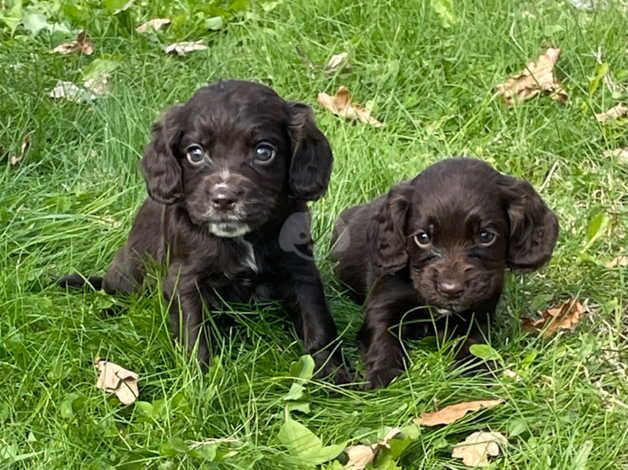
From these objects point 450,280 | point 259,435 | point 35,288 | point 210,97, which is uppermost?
point 210,97

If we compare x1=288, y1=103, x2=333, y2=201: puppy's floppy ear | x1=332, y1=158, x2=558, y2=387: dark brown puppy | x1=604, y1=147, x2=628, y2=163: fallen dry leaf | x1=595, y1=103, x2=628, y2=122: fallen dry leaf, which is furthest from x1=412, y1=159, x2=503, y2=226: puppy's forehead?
x1=595, y1=103, x2=628, y2=122: fallen dry leaf

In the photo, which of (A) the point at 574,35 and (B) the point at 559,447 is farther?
(A) the point at 574,35

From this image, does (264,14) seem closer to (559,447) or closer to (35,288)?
(35,288)

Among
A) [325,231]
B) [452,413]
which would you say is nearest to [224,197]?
[452,413]

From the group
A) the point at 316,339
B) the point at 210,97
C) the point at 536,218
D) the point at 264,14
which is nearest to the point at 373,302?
the point at 316,339

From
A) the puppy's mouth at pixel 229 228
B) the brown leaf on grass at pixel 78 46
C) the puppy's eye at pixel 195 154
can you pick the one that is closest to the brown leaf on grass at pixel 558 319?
the puppy's mouth at pixel 229 228

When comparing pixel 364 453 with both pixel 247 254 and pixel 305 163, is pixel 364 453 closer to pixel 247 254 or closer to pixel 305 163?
pixel 247 254
